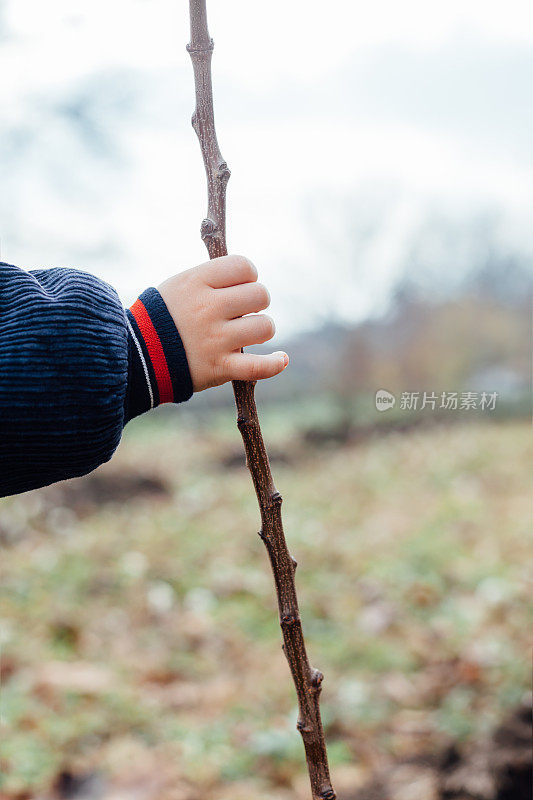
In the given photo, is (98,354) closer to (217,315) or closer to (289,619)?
(217,315)

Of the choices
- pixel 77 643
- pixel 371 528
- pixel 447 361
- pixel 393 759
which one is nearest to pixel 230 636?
pixel 77 643

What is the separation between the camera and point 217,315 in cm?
86

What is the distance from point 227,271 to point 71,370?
214 mm

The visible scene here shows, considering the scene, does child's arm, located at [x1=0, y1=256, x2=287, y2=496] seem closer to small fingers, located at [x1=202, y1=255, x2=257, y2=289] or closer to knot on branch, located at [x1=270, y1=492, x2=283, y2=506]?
small fingers, located at [x1=202, y1=255, x2=257, y2=289]

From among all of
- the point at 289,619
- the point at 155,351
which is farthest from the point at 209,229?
the point at 289,619

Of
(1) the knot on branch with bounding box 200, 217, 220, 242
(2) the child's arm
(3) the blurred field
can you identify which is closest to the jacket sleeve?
(2) the child's arm

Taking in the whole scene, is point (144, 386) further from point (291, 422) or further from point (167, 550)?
point (291, 422)

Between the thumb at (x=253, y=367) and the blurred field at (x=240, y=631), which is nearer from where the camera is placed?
the thumb at (x=253, y=367)

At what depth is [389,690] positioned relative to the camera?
211 cm

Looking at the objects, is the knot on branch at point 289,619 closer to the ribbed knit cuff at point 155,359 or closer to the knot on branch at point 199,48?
the ribbed knit cuff at point 155,359

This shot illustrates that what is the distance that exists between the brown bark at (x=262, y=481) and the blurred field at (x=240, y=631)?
1.01 meters

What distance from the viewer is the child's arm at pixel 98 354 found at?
2.61 ft

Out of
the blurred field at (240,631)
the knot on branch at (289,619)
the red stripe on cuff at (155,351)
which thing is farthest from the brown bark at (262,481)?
the blurred field at (240,631)

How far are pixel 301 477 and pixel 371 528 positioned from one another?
4.81ft
